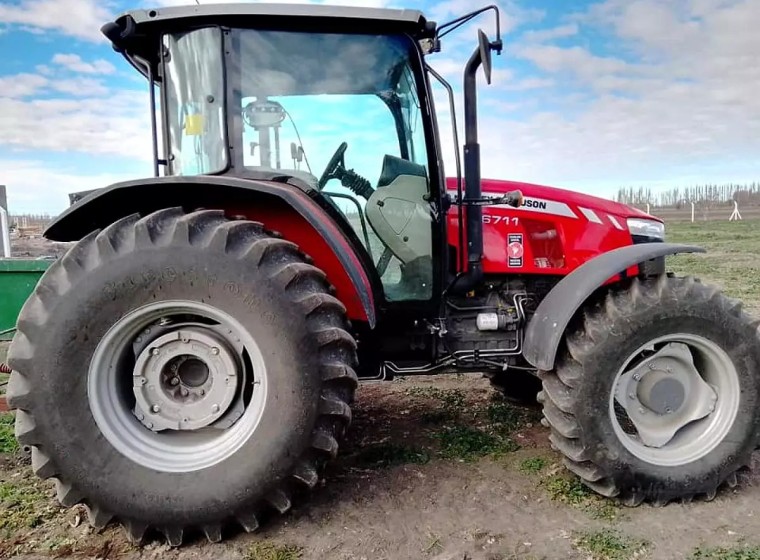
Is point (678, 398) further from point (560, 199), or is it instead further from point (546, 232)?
point (560, 199)

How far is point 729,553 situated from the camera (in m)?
2.48

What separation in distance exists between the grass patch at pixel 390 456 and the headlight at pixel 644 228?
5.98 ft

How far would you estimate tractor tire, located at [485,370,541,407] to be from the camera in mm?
4277

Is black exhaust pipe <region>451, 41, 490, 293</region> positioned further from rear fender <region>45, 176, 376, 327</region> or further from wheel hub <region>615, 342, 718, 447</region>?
wheel hub <region>615, 342, 718, 447</region>

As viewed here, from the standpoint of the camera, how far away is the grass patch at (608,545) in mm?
2492

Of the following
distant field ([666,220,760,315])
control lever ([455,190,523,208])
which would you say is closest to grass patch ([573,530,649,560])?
control lever ([455,190,523,208])

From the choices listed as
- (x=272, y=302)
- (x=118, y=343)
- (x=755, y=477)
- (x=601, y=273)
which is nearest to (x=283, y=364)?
(x=272, y=302)

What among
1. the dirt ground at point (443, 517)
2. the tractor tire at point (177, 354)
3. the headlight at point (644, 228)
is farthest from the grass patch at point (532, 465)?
the headlight at point (644, 228)

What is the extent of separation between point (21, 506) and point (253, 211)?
1.78 metres

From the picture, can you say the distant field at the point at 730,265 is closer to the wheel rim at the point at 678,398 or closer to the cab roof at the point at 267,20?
the wheel rim at the point at 678,398

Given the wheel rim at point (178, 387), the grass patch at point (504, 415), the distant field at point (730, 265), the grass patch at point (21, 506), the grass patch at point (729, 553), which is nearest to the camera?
the grass patch at point (729, 553)

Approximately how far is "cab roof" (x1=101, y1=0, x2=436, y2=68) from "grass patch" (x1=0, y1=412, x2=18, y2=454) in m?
2.39

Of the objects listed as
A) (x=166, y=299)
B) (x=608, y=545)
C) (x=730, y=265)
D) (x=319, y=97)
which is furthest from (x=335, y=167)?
(x=730, y=265)

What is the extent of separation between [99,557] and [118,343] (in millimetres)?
872
